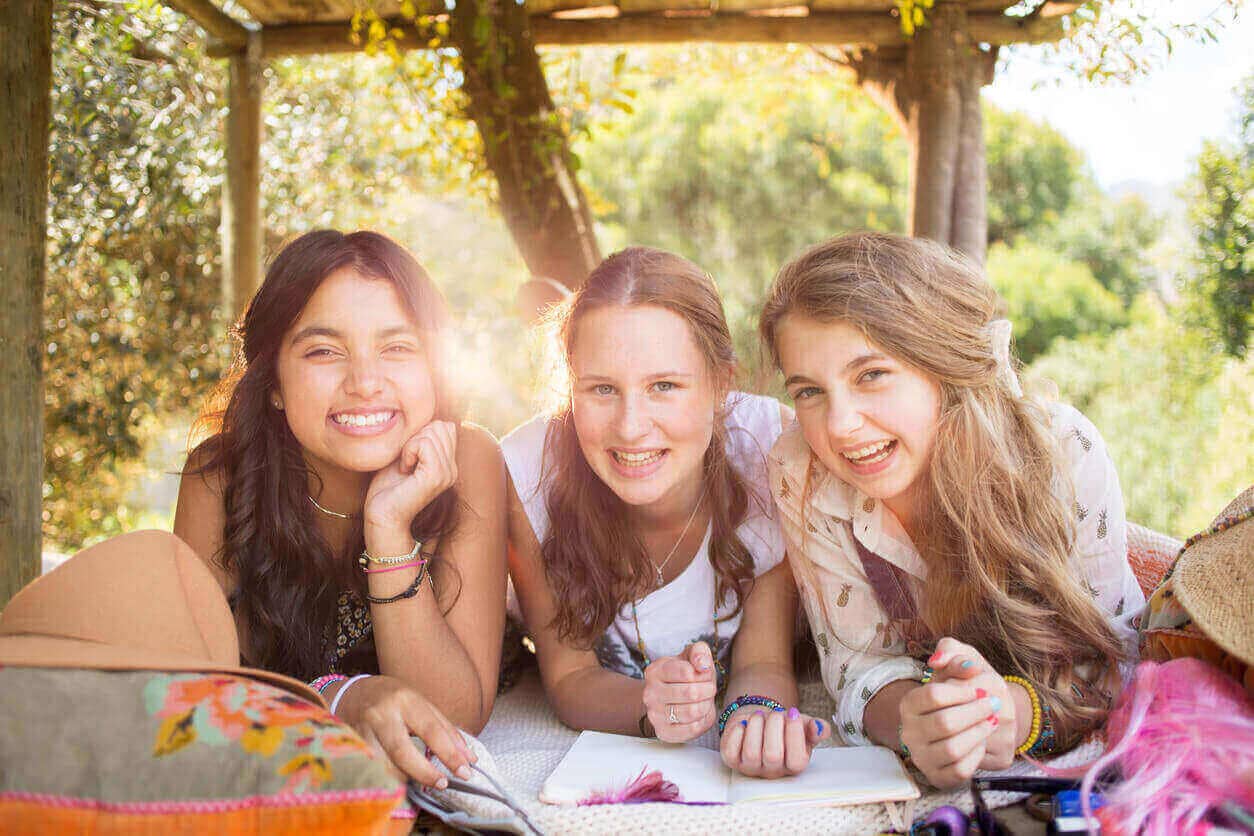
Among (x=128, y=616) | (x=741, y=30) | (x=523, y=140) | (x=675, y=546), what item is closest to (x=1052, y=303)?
(x=741, y=30)

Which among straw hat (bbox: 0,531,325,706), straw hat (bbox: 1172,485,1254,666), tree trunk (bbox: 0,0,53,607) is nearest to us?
straw hat (bbox: 0,531,325,706)

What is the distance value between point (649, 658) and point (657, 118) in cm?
1157

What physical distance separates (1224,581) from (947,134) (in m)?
2.73

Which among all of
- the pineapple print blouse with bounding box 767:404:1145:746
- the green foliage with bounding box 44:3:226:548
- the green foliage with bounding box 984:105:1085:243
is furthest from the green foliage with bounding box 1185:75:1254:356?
the green foliage with bounding box 984:105:1085:243

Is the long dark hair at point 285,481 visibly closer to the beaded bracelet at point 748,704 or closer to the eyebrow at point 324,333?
the eyebrow at point 324,333

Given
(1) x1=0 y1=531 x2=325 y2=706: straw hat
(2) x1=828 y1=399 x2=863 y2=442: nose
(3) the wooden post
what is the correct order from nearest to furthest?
1. (1) x1=0 y1=531 x2=325 y2=706: straw hat
2. (2) x1=828 y1=399 x2=863 y2=442: nose
3. (3) the wooden post

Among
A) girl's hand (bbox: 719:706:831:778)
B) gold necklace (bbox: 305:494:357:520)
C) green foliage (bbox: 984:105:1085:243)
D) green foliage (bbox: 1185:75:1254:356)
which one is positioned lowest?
girl's hand (bbox: 719:706:831:778)

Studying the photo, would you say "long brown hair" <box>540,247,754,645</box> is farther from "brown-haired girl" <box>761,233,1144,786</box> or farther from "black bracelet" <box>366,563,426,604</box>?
"black bracelet" <box>366,563,426,604</box>

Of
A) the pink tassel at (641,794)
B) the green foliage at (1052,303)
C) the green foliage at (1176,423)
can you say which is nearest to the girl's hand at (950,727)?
the pink tassel at (641,794)

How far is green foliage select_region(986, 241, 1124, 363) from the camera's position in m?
11.2

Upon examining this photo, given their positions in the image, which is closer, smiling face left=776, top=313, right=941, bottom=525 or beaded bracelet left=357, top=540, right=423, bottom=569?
smiling face left=776, top=313, right=941, bottom=525

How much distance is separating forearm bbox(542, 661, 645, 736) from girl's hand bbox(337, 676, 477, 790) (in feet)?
1.62

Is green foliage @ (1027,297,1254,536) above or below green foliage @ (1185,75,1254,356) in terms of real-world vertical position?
below

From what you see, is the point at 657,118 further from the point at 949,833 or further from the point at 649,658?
the point at 949,833
